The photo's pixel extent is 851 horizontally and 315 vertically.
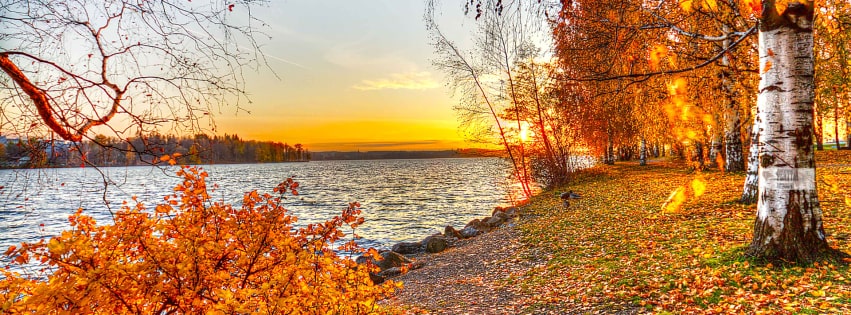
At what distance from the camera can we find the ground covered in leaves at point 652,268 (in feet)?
17.8

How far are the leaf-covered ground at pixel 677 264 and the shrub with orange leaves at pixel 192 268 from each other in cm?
393

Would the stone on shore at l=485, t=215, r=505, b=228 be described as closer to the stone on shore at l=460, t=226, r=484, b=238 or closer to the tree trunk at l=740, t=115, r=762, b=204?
the stone on shore at l=460, t=226, r=484, b=238

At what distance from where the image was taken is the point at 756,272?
586 cm

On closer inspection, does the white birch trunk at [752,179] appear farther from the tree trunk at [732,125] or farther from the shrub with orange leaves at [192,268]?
the shrub with orange leaves at [192,268]

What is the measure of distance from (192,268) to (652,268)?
695cm

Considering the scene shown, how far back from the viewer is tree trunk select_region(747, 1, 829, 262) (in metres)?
5.58

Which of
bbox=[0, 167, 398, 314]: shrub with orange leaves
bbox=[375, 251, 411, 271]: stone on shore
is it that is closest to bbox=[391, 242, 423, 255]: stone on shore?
bbox=[375, 251, 411, 271]: stone on shore

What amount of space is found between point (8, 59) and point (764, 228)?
8750 millimetres

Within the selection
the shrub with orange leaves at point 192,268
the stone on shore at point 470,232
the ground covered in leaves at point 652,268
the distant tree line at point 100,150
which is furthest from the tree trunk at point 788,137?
the stone on shore at point 470,232

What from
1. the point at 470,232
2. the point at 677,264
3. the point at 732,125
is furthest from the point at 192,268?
the point at 732,125

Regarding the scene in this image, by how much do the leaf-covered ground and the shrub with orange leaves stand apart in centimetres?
393

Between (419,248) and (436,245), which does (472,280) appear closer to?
(436,245)

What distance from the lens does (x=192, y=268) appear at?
12.8 feet

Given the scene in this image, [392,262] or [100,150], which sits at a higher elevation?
[100,150]
